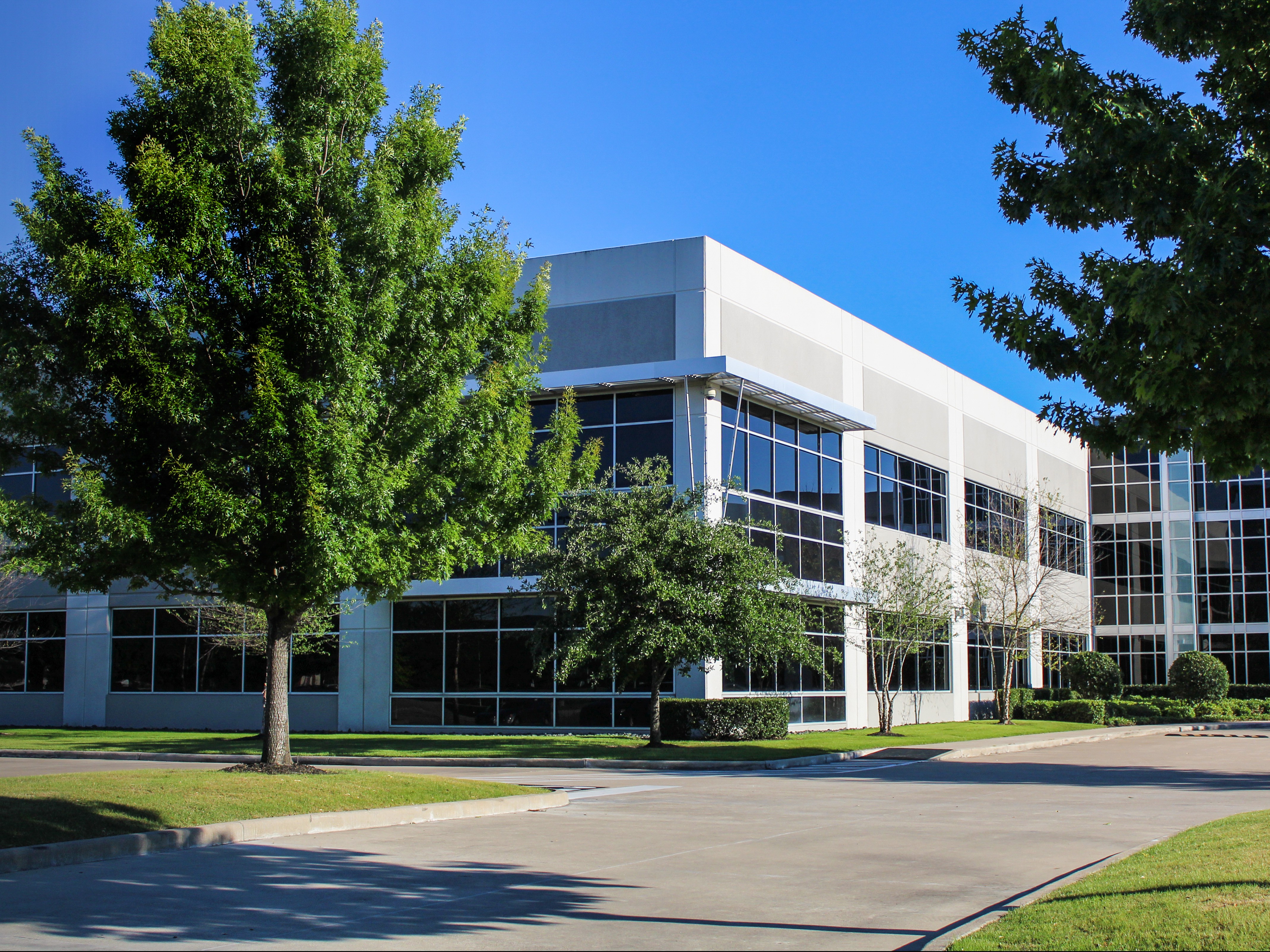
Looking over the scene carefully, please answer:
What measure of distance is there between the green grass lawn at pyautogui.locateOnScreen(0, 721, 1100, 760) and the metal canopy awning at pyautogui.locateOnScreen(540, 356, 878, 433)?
885cm

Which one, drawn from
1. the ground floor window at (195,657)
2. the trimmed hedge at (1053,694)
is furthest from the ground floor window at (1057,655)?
the ground floor window at (195,657)

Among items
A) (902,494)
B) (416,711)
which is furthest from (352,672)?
(902,494)

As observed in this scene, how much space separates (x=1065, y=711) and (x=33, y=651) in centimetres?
3503

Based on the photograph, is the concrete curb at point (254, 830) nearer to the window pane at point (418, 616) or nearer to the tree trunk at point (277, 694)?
the tree trunk at point (277, 694)

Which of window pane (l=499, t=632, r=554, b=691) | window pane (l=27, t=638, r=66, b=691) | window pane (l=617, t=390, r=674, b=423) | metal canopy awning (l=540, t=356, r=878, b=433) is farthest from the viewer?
window pane (l=27, t=638, r=66, b=691)

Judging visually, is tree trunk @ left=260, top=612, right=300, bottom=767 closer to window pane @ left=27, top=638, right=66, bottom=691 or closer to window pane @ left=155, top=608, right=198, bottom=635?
window pane @ left=155, top=608, right=198, bottom=635

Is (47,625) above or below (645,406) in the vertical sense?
below

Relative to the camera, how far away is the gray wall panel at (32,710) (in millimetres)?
39375

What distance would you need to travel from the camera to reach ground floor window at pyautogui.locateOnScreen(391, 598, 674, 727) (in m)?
31.9

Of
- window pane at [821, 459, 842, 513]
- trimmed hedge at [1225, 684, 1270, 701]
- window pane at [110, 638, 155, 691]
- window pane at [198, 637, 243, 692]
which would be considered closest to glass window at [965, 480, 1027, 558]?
window pane at [821, 459, 842, 513]

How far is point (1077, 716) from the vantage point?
42219 millimetres

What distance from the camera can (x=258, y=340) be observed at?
15844mm

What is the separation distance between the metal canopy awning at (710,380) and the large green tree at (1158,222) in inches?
821

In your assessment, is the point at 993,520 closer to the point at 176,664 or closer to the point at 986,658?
the point at 986,658
